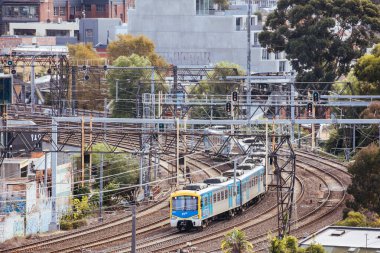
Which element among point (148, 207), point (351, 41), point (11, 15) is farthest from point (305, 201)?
point (11, 15)

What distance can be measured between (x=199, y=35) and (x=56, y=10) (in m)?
31.2

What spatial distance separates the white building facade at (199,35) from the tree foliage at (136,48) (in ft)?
9.19

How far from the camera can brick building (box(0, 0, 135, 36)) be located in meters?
105

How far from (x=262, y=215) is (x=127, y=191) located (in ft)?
20.7

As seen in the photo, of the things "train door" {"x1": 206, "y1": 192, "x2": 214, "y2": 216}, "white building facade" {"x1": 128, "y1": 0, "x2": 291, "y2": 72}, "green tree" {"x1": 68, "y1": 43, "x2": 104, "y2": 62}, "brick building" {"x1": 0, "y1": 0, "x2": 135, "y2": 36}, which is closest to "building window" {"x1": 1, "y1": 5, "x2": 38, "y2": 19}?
"brick building" {"x1": 0, "y1": 0, "x2": 135, "y2": 36}

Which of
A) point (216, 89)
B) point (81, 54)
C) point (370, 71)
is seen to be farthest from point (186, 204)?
point (81, 54)

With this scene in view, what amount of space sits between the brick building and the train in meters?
60.8

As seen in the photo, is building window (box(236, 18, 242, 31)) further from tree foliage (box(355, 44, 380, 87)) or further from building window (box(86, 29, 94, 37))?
tree foliage (box(355, 44, 380, 87))

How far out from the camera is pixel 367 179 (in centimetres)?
3834

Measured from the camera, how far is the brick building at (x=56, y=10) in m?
105

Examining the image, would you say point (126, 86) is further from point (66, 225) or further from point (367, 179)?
point (367, 179)

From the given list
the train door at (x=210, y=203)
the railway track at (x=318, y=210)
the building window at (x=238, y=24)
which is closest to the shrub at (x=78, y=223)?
the train door at (x=210, y=203)

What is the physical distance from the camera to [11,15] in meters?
105

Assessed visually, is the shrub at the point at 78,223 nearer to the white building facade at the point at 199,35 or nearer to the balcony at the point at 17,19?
the white building facade at the point at 199,35
